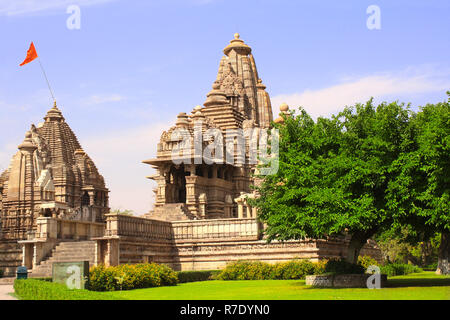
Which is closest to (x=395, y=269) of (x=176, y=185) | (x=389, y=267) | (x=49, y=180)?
(x=389, y=267)

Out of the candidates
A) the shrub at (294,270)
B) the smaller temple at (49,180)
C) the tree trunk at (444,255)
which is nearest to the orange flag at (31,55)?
the smaller temple at (49,180)

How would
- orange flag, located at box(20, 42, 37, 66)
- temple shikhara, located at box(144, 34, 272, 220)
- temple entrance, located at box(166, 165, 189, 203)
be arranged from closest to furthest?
temple shikhara, located at box(144, 34, 272, 220), orange flag, located at box(20, 42, 37, 66), temple entrance, located at box(166, 165, 189, 203)

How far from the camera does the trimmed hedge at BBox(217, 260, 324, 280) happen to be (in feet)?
111

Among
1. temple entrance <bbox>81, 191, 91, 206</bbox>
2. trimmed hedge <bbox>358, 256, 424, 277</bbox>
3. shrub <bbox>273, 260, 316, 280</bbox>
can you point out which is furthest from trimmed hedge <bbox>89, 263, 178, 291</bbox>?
temple entrance <bbox>81, 191, 91, 206</bbox>

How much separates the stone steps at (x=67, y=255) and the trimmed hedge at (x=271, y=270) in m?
7.54

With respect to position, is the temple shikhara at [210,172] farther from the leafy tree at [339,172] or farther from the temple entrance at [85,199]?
the temple entrance at [85,199]

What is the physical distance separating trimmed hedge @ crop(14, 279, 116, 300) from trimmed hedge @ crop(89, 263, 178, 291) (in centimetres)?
391

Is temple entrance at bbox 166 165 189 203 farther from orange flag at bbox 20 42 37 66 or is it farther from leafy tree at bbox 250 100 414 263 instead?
leafy tree at bbox 250 100 414 263

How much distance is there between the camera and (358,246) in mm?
27719

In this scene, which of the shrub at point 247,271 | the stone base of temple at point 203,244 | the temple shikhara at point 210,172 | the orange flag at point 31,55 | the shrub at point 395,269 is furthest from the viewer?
the orange flag at point 31,55

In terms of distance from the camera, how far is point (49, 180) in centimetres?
5453

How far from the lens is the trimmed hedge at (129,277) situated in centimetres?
2647

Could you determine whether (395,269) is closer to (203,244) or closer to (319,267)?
(319,267)
